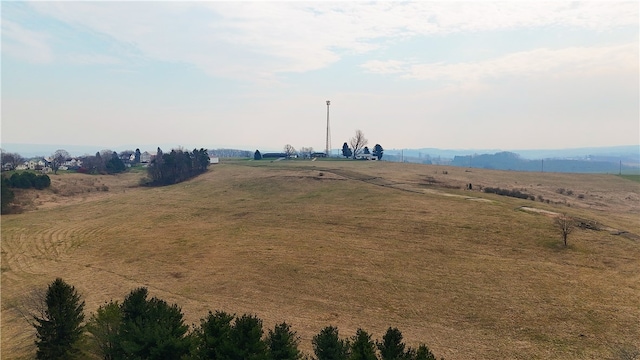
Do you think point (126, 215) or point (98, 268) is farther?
point (126, 215)

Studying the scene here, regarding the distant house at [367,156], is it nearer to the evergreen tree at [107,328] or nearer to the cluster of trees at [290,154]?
the cluster of trees at [290,154]

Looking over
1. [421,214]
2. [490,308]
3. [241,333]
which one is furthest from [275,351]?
[421,214]

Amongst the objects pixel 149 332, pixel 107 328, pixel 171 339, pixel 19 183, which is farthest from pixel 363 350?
pixel 19 183

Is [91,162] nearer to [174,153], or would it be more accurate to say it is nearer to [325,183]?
[174,153]

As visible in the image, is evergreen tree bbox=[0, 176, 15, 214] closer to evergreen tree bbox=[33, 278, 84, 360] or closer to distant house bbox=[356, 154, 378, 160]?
evergreen tree bbox=[33, 278, 84, 360]

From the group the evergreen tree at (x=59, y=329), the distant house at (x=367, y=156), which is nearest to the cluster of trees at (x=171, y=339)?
the evergreen tree at (x=59, y=329)

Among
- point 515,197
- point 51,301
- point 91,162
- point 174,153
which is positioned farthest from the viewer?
point 91,162
